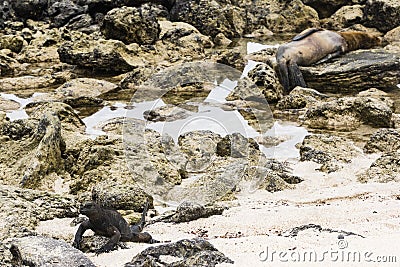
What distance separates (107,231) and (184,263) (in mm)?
885

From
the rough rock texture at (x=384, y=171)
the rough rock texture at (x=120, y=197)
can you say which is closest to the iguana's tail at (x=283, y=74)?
the rough rock texture at (x=384, y=171)

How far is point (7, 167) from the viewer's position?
5785mm

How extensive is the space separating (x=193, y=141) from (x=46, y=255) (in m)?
4.02

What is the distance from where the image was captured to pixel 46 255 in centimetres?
279

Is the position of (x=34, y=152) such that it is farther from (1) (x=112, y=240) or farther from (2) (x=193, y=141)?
(1) (x=112, y=240)

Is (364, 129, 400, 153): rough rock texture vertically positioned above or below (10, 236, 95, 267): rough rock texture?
below

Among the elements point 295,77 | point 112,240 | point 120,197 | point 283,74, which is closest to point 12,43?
point 283,74

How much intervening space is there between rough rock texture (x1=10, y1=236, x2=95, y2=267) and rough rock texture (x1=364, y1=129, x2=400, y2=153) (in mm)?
4928

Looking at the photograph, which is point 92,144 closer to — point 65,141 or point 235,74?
point 65,141

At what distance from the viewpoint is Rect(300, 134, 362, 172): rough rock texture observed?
253 inches

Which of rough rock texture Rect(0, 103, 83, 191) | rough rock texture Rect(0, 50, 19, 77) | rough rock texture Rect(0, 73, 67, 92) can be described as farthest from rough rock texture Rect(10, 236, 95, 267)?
rough rock texture Rect(0, 50, 19, 77)

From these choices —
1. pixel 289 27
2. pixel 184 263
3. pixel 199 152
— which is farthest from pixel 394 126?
pixel 289 27

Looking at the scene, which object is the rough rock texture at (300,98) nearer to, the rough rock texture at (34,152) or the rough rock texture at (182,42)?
the rough rock texture at (182,42)

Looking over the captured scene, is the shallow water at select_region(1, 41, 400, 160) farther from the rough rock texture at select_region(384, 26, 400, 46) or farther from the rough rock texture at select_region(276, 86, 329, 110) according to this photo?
the rough rock texture at select_region(384, 26, 400, 46)
